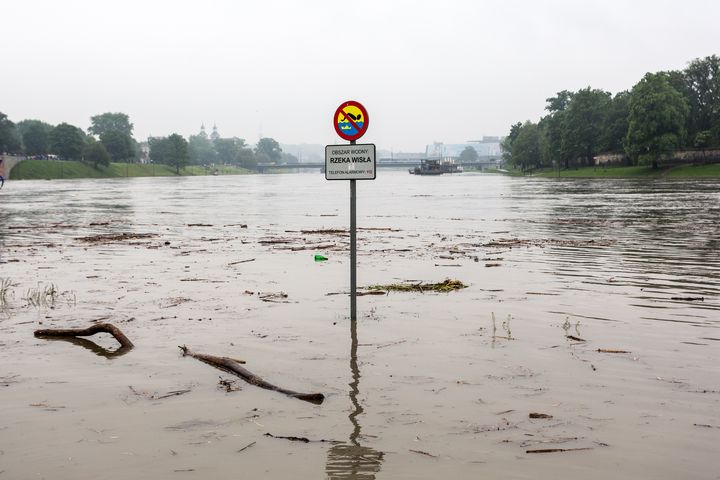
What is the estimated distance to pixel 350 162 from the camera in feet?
30.2

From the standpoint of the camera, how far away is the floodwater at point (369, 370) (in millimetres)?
5004

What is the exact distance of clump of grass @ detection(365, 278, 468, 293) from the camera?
1230 cm

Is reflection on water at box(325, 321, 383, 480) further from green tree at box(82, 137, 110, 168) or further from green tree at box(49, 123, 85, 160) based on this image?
green tree at box(49, 123, 85, 160)

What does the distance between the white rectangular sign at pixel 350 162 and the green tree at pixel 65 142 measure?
17314 cm

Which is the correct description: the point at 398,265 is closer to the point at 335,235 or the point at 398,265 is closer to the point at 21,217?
the point at 335,235

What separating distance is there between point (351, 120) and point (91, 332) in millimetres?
4376

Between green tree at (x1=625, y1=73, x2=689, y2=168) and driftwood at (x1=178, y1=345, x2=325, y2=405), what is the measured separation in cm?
10238

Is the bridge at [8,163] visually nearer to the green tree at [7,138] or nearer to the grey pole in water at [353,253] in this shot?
the green tree at [7,138]

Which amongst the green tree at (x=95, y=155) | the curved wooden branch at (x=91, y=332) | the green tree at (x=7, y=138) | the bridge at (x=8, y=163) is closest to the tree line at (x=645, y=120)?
the curved wooden branch at (x=91, y=332)

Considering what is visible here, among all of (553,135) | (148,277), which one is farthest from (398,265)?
(553,135)

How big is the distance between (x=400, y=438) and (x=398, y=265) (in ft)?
35.0

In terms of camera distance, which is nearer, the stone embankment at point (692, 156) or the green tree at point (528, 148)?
the stone embankment at point (692, 156)

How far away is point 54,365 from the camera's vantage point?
744 cm

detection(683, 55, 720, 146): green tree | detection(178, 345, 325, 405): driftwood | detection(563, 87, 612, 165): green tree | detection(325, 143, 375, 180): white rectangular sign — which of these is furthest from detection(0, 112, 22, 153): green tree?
detection(178, 345, 325, 405): driftwood
